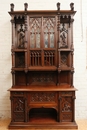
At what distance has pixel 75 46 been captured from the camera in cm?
309

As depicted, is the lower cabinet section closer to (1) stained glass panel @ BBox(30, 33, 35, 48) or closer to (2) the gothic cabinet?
(2) the gothic cabinet

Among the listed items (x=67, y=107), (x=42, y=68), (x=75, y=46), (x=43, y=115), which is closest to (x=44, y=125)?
(x=43, y=115)

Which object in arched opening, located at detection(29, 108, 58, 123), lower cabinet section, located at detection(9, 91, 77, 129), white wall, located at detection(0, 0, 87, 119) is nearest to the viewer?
lower cabinet section, located at detection(9, 91, 77, 129)

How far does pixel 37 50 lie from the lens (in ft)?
8.96

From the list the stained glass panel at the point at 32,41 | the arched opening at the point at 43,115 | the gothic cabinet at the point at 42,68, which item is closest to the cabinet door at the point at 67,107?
the gothic cabinet at the point at 42,68

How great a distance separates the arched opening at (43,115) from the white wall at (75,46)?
2.09 feet

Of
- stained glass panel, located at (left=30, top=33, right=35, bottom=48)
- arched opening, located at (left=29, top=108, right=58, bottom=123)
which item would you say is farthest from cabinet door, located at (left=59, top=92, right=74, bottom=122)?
stained glass panel, located at (left=30, top=33, right=35, bottom=48)

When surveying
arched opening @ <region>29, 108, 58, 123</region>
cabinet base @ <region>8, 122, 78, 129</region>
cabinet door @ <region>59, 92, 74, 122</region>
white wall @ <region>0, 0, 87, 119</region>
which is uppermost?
white wall @ <region>0, 0, 87, 119</region>

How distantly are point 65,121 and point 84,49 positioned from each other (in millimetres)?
1701

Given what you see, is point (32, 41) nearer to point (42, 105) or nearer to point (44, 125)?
point (42, 105)

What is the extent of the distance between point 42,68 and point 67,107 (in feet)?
3.13

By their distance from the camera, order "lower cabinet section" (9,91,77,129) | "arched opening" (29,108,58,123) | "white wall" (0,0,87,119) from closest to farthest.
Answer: "lower cabinet section" (9,91,77,129)
"arched opening" (29,108,58,123)
"white wall" (0,0,87,119)

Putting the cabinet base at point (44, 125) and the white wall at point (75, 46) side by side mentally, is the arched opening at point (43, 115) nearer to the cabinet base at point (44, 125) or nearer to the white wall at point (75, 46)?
the cabinet base at point (44, 125)

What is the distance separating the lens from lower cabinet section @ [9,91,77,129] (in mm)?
2584
